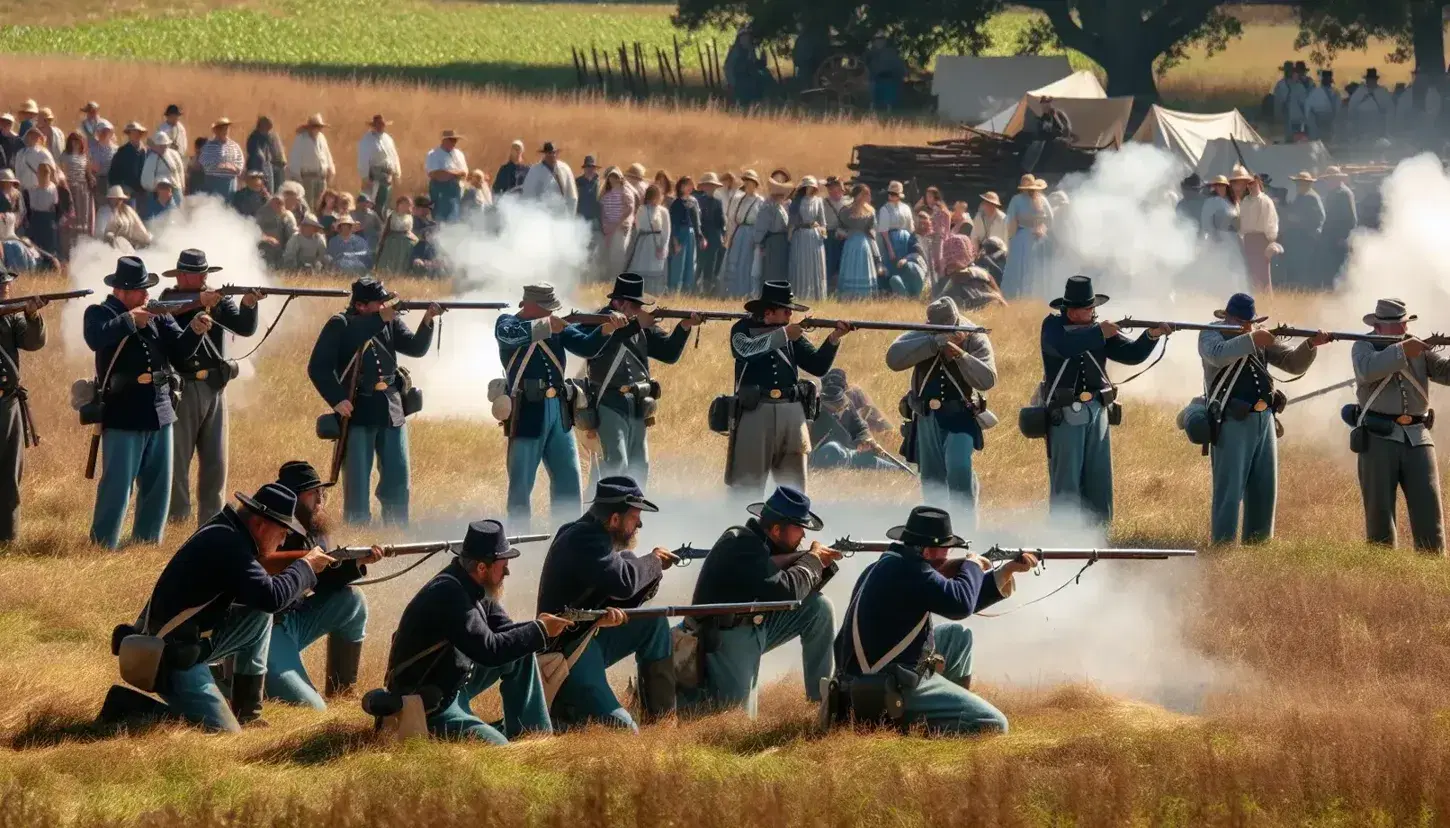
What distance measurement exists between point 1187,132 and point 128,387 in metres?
25.1

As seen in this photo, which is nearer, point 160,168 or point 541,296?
point 541,296

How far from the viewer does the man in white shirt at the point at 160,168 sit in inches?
1005

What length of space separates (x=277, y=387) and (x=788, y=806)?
1258 cm

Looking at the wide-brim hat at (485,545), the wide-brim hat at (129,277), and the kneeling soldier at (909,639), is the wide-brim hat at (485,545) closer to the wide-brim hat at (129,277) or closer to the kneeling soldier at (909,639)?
the kneeling soldier at (909,639)

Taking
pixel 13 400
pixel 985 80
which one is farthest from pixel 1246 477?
pixel 985 80

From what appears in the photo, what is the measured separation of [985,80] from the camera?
49.3m

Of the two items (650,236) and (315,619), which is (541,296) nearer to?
(315,619)

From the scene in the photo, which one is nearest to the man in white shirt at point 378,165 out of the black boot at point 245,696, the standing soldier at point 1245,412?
the standing soldier at point 1245,412

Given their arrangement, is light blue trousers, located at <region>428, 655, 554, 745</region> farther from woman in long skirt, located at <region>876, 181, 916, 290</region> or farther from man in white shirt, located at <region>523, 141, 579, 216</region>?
woman in long skirt, located at <region>876, 181, 916, 290</region>

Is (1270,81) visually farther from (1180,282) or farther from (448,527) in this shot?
(448,527)

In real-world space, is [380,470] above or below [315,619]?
above

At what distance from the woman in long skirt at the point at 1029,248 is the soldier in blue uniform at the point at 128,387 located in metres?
14.8

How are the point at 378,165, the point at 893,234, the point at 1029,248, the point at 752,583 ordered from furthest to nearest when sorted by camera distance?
1. the point at 378,165
2. the point at 893,234
3. the point at 1029,248
4. the point at 752,583

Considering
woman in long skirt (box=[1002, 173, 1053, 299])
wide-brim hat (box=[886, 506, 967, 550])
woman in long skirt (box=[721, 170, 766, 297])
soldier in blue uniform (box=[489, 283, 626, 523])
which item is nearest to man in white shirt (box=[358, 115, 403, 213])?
woman in long skirt (box=[721, 170, 766, 297])
